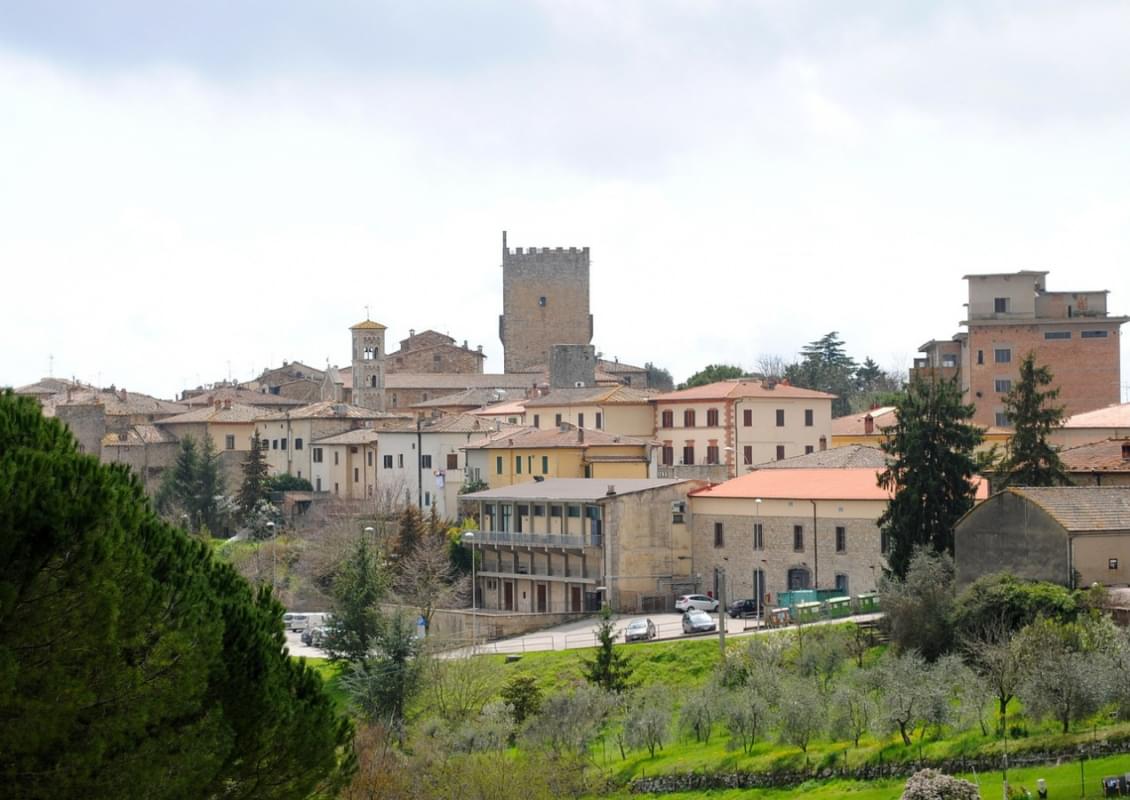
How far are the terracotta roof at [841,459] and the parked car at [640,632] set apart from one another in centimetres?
1347

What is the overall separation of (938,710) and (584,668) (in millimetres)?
13133

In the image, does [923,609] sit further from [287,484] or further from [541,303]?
[541,303]

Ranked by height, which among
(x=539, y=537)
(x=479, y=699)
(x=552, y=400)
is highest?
(x=552, y=400)

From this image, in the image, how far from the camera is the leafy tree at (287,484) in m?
85.8

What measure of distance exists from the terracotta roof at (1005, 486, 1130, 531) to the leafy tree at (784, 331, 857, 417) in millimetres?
62508

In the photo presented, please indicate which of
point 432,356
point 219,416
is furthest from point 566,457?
point 432,356

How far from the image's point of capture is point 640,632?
50156 millimetres

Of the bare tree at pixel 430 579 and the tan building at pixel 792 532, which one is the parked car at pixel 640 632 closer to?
the tan building at pixel 792 532

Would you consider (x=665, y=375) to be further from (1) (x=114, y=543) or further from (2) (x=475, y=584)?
(1) (x=114, y=543)

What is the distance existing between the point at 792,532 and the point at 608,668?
12.1 metres

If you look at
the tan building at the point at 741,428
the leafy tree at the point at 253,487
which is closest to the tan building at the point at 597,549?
the tan building at the point at 741,428

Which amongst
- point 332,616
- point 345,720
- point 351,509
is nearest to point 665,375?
point 351,509

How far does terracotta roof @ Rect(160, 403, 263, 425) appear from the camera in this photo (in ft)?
310

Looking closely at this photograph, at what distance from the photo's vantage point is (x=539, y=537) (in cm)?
6088
